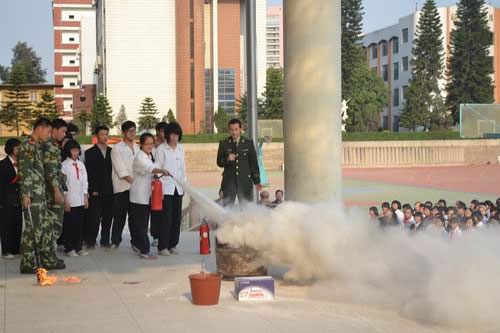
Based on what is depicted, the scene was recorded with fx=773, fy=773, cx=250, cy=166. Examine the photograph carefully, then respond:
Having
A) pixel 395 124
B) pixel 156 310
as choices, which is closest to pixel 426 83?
pixel 395 124

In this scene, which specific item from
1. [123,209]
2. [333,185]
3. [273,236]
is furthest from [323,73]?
[123,209]

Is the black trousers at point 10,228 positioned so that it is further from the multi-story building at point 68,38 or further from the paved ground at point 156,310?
the multi-story building at point 68,38

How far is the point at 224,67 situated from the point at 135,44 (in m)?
9.30

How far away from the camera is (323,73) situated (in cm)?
992

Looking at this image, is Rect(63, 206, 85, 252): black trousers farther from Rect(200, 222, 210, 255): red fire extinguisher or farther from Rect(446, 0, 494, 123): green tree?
Rect(446, 0, 494, 123): green tree

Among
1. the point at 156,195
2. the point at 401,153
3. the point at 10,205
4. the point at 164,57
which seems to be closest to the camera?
the point at 156,195

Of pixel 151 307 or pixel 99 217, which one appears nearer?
pixel 151 307

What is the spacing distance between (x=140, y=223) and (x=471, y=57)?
Answer: 6749cm

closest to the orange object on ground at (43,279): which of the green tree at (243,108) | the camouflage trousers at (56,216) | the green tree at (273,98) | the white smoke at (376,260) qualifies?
the camouflage trousers at (56,216)

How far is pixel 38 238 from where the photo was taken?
9633 millimetres

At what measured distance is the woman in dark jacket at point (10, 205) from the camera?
11.4 meters

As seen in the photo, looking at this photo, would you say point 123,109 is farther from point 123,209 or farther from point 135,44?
point 123,209

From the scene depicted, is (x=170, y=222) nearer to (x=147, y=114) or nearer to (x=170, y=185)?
(x=170, y=185)

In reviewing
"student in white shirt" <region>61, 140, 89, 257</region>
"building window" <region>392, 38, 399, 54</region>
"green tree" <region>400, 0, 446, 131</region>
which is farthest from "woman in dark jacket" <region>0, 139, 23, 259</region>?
"building window" <region>392, 38, 399, 54</region>
